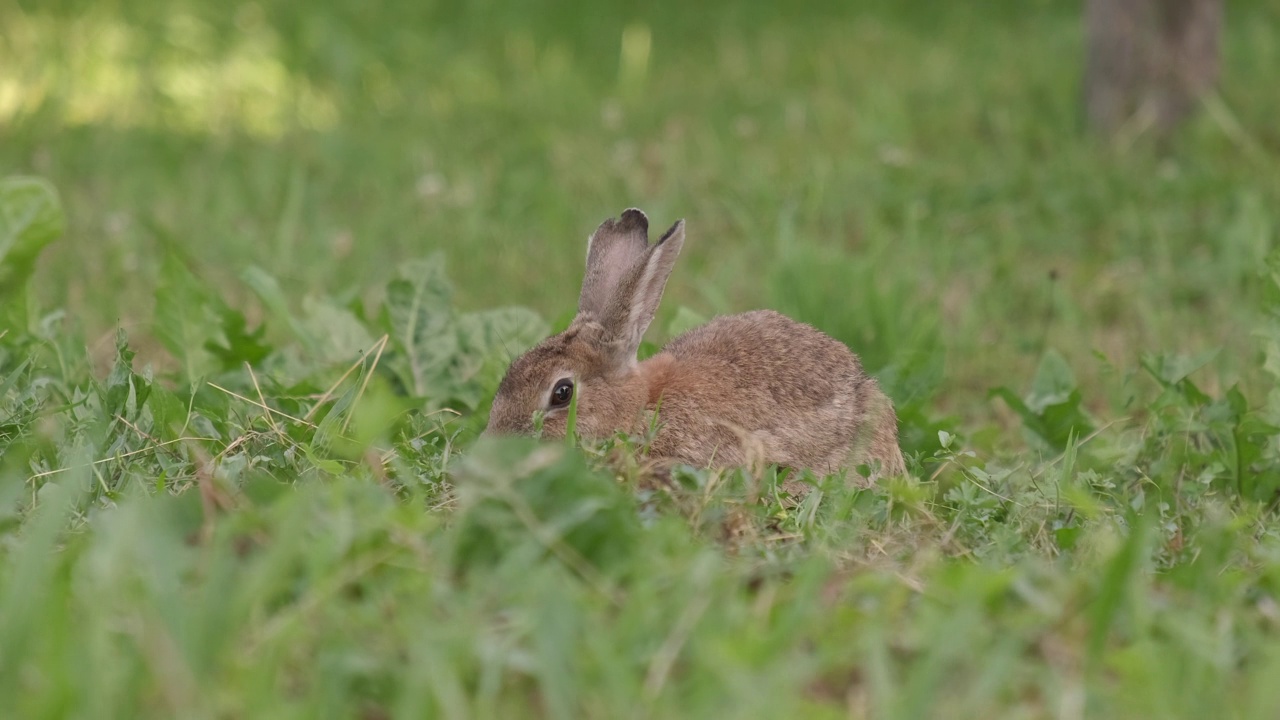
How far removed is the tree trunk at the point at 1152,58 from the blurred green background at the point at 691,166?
0.65ft

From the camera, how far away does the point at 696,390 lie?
14.7 feet

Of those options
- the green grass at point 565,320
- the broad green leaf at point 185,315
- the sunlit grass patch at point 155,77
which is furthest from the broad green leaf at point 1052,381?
the sunlit grass patch at point 155,77

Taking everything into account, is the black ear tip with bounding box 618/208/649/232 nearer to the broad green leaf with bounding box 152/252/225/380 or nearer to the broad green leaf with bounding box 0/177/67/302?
the broad green leaf with bounding box 152/252/225/380

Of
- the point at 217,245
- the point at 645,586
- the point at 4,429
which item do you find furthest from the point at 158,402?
the point at 217,245

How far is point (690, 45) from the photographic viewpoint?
11023 mm

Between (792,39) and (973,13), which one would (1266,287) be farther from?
(973,13)

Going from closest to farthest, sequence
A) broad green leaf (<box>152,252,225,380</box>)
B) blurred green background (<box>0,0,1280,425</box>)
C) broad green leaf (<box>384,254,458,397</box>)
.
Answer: broad green leaf (<box>152,252,225,380</box>) → broad green leaf (<box>384,254,458,397</box>) → blurred green background (<box>0,0,1280,425</box>)

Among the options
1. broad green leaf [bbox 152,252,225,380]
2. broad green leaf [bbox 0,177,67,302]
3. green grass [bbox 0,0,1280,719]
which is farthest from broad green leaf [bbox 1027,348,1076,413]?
broad green leaf [bbox 0,177,67,302]

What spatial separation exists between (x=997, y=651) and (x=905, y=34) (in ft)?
30.0

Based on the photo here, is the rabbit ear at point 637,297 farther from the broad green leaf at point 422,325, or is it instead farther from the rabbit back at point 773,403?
the broad green leaf at point 422,325

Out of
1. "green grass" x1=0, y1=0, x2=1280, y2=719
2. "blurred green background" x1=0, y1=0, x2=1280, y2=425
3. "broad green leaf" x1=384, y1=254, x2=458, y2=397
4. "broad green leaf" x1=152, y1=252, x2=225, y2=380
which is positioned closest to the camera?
"green grass" x1=0, y1=0, x2=1280, y2=719

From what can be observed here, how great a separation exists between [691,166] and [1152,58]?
2.72m

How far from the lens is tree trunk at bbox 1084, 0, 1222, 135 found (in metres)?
8.05

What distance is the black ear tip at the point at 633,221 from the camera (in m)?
4.77
